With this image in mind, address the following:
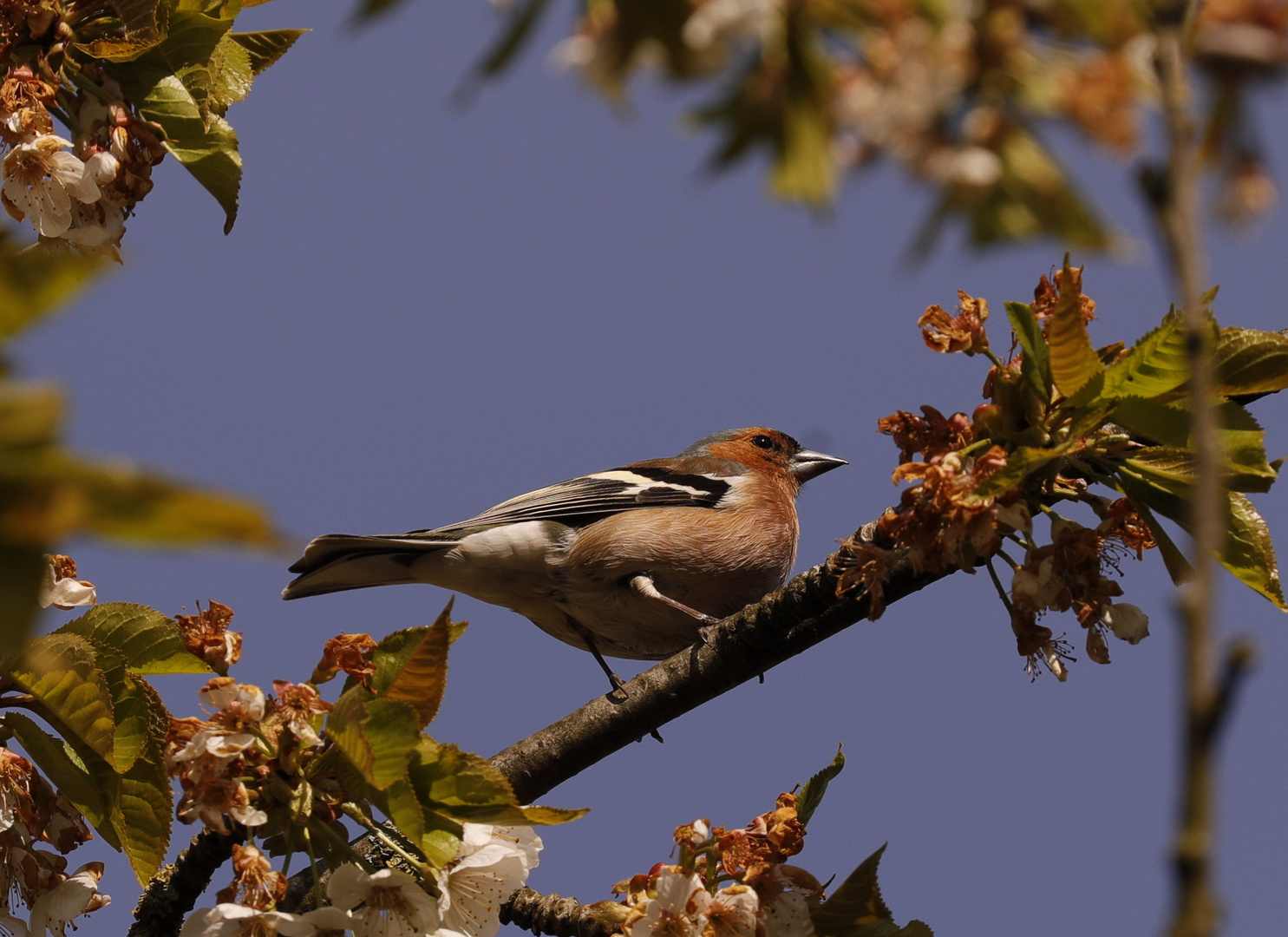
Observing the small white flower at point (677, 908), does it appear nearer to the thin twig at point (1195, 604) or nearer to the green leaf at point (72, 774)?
the green leaf at point (72, 774)

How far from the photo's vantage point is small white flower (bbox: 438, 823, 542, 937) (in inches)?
120

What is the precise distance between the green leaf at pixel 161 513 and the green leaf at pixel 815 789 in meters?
2.85

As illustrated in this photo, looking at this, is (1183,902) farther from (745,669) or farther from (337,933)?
(745,669)

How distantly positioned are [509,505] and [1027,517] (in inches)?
187

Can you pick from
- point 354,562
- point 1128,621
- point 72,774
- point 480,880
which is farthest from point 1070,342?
point 354,562

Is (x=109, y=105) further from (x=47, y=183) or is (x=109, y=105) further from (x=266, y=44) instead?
(x=266, y=44)

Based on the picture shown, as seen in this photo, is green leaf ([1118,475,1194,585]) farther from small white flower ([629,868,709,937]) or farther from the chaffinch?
the chaffinch

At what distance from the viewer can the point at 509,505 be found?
7398mm

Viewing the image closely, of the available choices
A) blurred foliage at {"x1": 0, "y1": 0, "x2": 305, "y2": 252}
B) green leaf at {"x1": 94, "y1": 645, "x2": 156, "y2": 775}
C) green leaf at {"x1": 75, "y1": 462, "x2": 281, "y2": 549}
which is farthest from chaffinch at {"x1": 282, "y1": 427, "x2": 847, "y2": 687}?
green leaf at {"x1": 75, "y1": 462, "x2": 281, "y2": 549}

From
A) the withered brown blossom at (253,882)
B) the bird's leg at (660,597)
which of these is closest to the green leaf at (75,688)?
the withered brown blossom at (253,882)

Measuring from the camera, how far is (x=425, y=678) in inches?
119

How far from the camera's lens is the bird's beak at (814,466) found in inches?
341

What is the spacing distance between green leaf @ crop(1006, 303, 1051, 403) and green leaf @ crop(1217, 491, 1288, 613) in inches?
22.4

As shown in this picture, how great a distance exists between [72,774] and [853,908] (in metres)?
2.20
